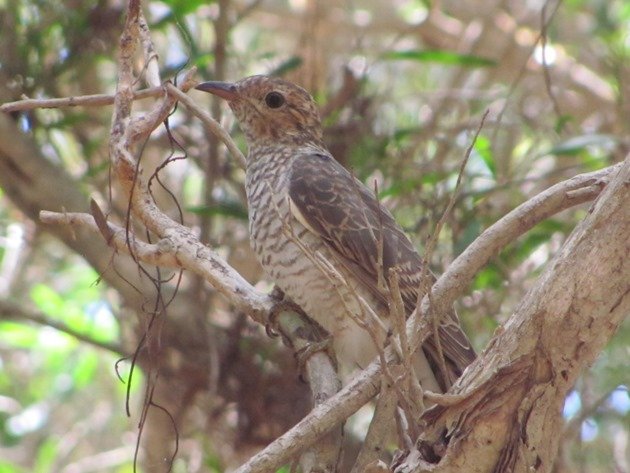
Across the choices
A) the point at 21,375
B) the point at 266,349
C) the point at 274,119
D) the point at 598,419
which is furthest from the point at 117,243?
the point at 21,375

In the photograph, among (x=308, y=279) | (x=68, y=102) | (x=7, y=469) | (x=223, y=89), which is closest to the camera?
(x=68, y=102)

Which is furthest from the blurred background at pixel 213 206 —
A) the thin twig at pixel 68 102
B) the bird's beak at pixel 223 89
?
the thin twig at pixel 68 102

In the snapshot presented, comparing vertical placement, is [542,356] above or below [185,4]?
below

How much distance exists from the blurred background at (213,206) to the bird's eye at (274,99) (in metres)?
0.31

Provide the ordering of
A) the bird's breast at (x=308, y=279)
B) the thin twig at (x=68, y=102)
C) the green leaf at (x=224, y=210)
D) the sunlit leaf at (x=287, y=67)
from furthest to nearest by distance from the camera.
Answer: the sunlit leaf at (x=287, y=67)
the green leaf at (x=224, y=210)
the bird's breast at (x=308, y=279)
the thin twig at (x=68, y=102)

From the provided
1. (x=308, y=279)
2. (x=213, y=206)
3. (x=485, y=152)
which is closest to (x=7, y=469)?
(x=213, y=206)

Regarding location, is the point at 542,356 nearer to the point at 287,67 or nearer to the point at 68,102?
the point at 68,102

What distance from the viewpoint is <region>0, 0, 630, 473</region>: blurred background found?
3693mm

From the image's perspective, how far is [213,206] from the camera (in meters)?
3.66

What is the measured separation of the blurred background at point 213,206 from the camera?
12.1 feet

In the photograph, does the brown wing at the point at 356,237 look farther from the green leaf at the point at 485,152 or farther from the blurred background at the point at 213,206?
the green leaf at the point at 485,152

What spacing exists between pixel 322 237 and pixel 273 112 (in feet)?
1.98

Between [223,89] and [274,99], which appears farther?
[274,99]

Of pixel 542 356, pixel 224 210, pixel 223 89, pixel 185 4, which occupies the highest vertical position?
pixel 185 4
